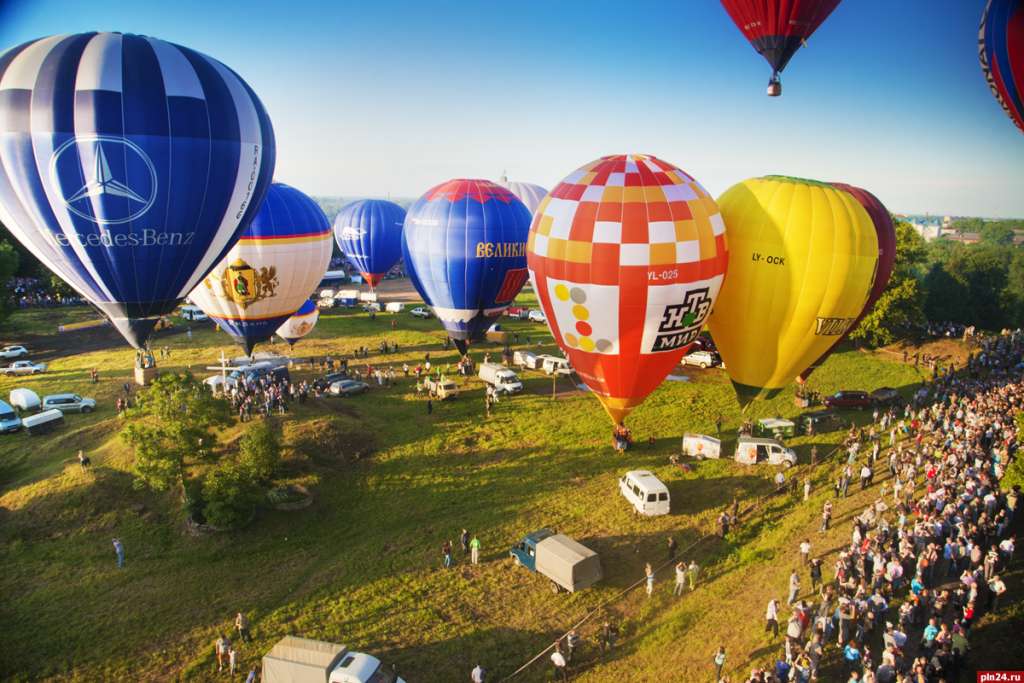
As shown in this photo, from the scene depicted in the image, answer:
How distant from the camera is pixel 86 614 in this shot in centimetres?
1481

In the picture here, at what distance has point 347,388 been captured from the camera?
2819 centimetres

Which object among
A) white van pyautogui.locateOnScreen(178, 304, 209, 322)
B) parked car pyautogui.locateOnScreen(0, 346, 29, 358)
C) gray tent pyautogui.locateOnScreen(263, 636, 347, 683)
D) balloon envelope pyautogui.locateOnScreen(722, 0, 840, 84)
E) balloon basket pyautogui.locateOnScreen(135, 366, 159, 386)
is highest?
balloon envelope pyautogui.locateOnScreen(722, 0, 840, 84)

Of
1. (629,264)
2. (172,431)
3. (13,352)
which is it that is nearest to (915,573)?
(629,264)

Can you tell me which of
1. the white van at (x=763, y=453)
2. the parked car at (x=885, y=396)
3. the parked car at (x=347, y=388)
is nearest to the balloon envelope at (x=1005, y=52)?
the white van at (x=763, y=453)

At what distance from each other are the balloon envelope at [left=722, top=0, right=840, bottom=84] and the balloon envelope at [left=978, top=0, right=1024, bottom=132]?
381cm

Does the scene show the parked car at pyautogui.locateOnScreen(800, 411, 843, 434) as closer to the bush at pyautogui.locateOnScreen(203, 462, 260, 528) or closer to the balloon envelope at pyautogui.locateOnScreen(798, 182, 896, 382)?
the balloon envelope at pyautogui.locateOnScreen(798, 182, 896, 382)

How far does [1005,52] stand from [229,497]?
23.5 m

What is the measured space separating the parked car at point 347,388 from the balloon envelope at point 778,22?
67.2ft

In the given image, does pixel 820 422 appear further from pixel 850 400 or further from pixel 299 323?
pixel 299 323

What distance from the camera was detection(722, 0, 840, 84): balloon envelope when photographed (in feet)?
57.3

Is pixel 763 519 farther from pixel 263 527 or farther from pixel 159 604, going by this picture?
pixel 159 604

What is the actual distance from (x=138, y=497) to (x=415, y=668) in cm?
1130

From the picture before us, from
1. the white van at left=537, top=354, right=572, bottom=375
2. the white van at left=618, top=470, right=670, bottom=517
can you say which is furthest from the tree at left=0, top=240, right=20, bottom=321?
the white van at left=618, top=470, right=670, bottom=517

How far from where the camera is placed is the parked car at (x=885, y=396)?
89.0ft
